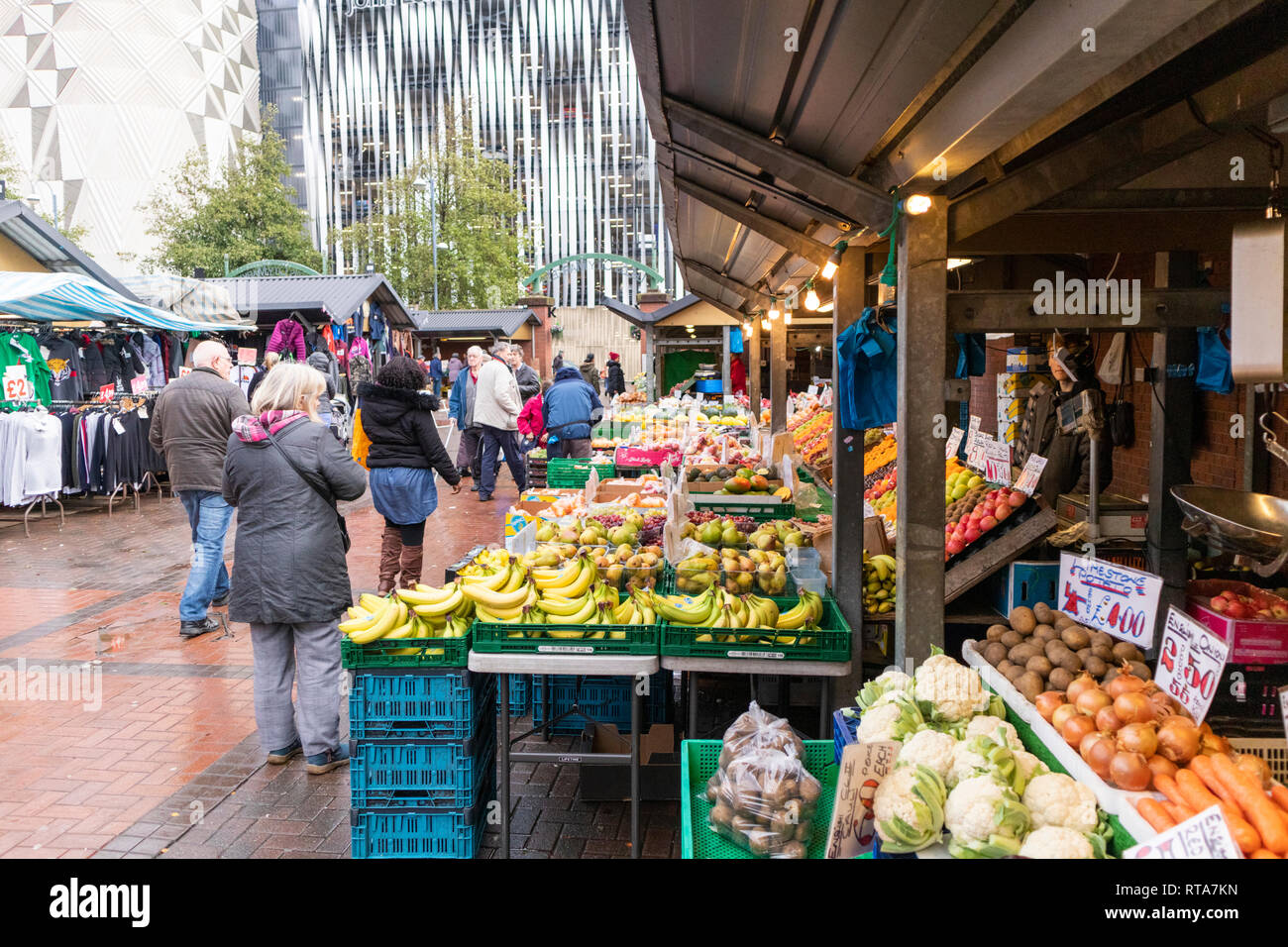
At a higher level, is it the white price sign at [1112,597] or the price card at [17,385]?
the price card at [17,385]

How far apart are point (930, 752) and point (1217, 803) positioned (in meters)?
0.72

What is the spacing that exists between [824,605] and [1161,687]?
1669mm

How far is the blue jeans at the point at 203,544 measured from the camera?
6848 millimetres

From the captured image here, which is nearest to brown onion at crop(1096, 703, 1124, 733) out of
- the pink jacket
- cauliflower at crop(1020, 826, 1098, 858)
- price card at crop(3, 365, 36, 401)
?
cauliflower at crop(1020, 826, 1098, 858)

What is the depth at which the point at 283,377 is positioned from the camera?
462 centimetres

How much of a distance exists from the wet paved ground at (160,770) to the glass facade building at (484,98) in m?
70.0

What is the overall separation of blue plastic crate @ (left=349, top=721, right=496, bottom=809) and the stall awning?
10.7m

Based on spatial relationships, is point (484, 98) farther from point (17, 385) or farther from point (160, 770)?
point (160, 770)

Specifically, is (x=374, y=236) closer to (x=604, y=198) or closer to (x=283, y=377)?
(x=283, y=377)

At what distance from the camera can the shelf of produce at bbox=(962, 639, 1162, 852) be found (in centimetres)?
225

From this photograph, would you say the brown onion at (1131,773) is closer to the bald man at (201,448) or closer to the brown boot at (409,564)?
the brown boot at (409,564)

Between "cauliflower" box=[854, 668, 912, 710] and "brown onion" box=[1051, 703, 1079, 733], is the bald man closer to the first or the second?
"cauliflower" box=[854, 668, 912, 710]

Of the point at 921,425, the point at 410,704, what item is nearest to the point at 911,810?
the point at 921,425

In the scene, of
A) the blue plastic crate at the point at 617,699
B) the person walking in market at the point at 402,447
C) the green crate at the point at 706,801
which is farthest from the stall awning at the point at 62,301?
the green crate at the point at 706,801
